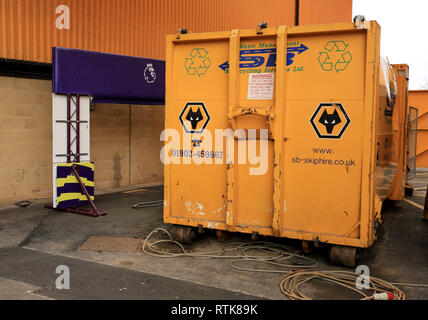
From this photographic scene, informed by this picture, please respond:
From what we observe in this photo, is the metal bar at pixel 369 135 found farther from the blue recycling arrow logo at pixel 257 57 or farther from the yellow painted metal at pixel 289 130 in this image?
the blue recycling arrow logo at pixel 257 57

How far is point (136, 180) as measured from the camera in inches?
475

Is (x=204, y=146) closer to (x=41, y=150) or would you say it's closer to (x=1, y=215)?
(x=1, y=215)

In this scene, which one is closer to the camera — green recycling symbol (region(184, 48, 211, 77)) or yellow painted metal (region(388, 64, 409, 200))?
green recycling symbol (region(184, 48, 211, 77))

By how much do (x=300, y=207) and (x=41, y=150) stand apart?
631cm

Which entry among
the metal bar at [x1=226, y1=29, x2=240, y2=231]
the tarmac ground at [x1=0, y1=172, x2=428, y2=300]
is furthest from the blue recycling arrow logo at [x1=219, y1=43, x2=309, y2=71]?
the tarmac ground at [x1=0, y1=172, x2=428, y2=300]

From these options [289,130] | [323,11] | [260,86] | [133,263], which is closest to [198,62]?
[260,86]

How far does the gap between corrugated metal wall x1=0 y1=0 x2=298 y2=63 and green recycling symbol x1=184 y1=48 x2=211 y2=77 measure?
4.46m

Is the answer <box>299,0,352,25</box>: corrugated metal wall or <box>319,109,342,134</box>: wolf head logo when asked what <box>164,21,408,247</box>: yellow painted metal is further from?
<box>299,0,352,25</box>: corrugated metal wall

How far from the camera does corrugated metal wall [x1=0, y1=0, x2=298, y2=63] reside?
880 cm

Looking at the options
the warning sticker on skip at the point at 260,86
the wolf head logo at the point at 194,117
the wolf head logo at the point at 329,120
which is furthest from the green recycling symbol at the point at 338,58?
the wolf head logo at the point at 194,117

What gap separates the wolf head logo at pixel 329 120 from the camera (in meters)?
5.41

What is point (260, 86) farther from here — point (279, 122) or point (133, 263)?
point (133, 263)

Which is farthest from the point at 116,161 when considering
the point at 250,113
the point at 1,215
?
the point at 250,113

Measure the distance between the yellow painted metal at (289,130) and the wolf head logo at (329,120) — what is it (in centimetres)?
3
